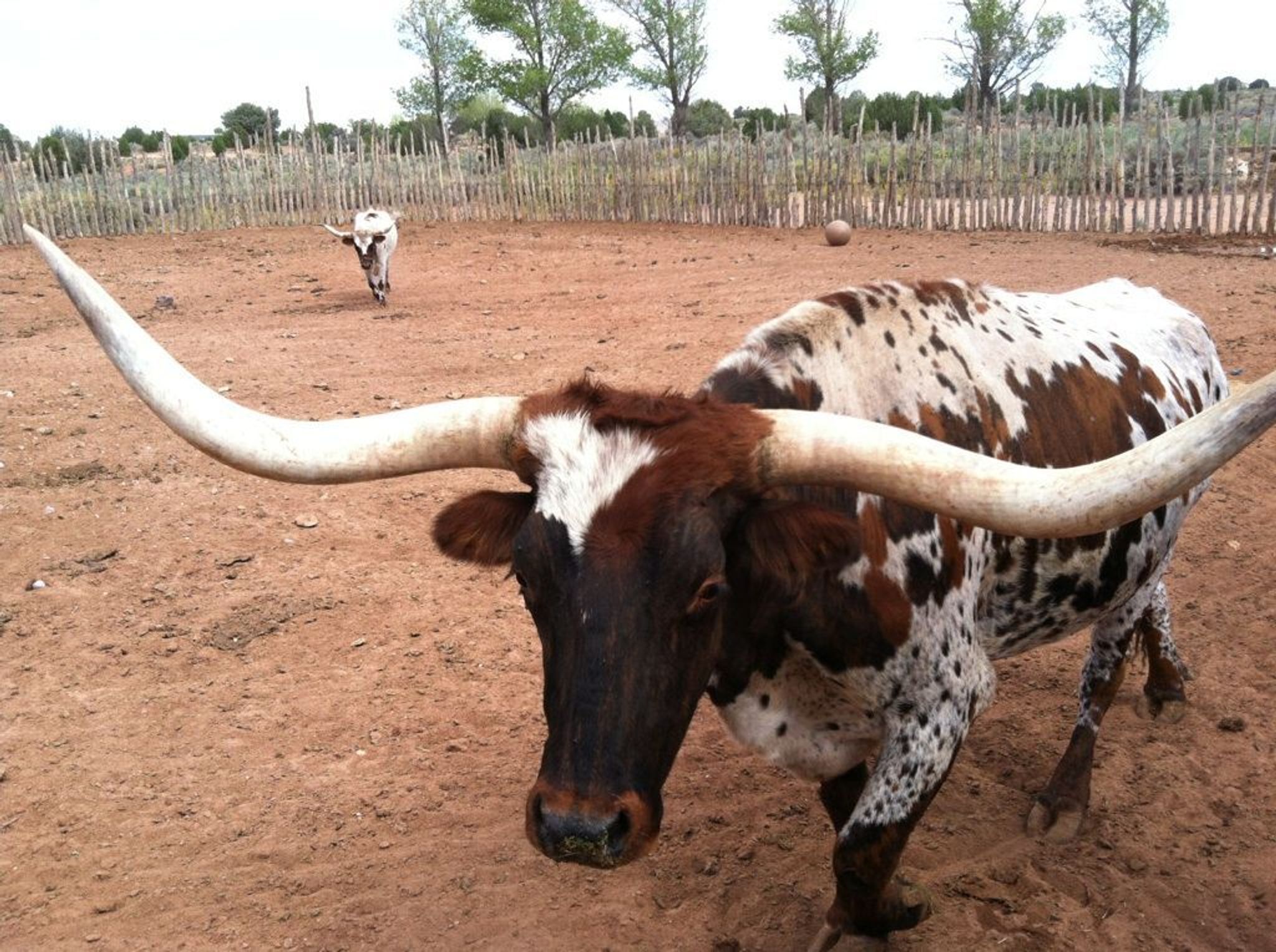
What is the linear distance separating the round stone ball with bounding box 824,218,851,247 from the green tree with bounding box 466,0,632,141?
26.4 meters

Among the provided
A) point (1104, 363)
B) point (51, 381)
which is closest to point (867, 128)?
point (51, 381)

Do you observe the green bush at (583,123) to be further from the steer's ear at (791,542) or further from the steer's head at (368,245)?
the steer's ear at (791,542)

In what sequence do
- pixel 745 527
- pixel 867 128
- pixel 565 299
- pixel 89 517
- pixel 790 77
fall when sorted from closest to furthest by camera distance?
1. pixel 745 527
2. pixel 89 517
3. pixel 565 299
4. pixel 867 128
5. pixel 790 77

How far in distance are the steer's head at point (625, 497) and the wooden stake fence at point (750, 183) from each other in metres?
13.3

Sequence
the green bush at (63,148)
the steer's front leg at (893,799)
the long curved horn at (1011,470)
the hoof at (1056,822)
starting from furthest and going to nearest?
1. the green bush at (63,148)
2. the hoof at (1056,822)
3. the steer's front leg at (893,799)
4. the long curved horn at (1011,470)

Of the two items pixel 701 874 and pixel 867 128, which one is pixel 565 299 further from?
pixel 867 128

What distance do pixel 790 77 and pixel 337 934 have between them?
1859 inches

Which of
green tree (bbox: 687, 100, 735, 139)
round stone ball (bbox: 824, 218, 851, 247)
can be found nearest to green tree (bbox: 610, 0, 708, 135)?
green tree (bbox: 687, 100, 735, 139)

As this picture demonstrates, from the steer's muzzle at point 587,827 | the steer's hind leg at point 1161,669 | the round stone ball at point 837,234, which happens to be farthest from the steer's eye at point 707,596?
the round stone ball at point 837,234

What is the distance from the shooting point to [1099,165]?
15000 millimetres

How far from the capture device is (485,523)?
2398 mm

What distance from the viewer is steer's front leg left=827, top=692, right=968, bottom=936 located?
2607mm

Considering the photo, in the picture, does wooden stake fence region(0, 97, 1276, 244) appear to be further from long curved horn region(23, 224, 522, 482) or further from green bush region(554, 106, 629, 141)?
green bush region(554, 106, 629, 141)

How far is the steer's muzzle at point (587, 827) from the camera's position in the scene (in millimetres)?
1913
